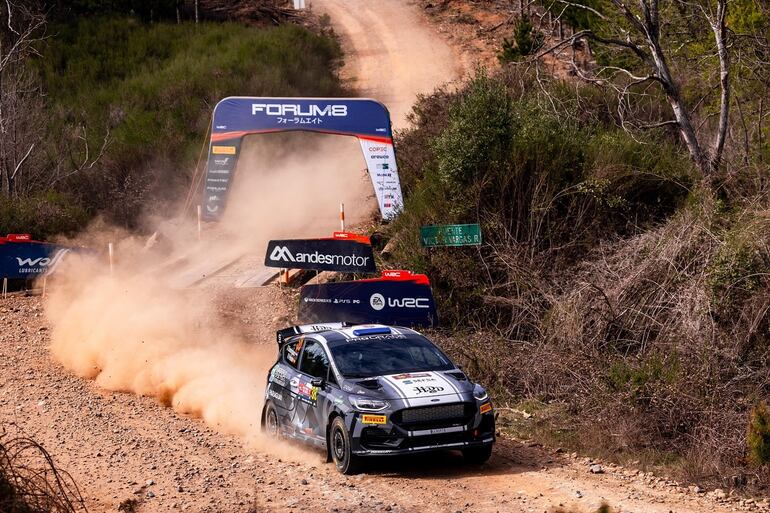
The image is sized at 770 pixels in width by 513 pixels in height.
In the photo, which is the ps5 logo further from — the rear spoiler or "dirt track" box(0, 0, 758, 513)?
the rear spoiler

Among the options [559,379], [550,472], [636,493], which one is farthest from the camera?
[559,379]

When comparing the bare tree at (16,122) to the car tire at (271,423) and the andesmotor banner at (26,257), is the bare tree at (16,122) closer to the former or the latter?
the andesmotor banner at (26,257)

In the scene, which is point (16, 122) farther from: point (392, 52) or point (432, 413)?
point (432, 413)

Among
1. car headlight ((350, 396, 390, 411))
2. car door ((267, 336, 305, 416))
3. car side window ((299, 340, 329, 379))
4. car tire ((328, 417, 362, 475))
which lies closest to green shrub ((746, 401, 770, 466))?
car headlight ((350, 396, 390, 411))

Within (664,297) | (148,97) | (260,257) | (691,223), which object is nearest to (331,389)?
(664,297)

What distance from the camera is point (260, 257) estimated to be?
90.1 ft

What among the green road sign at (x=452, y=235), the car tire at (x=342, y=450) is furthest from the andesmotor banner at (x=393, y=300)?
the car tire at (x=342, y=450)

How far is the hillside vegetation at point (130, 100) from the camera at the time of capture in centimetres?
3378

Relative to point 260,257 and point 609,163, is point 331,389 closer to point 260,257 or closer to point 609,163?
point 609,163

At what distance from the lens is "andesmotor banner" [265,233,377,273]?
18656 millimetres

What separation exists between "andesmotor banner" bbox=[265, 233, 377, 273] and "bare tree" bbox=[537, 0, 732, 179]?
4931mm

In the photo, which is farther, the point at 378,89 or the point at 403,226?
the point at 378,89

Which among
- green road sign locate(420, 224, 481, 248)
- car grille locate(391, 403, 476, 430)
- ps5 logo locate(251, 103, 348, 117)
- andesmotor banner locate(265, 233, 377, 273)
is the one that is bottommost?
car grille locate(391, 403, 476, 430)

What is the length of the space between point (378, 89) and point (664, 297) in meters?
31.3
